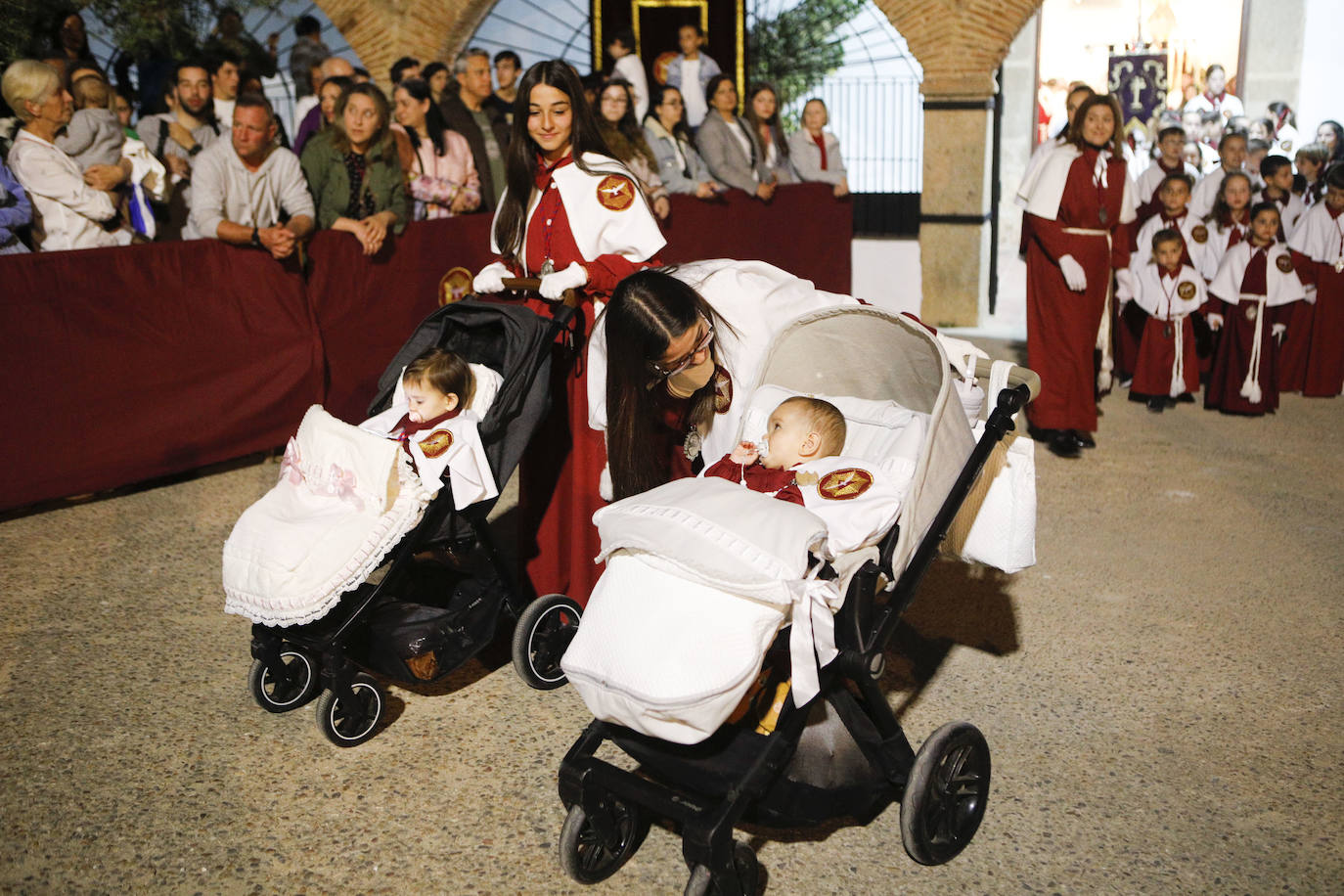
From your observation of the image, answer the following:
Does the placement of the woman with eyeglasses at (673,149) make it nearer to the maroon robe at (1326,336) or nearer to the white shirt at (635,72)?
the white shirt at (635,72)

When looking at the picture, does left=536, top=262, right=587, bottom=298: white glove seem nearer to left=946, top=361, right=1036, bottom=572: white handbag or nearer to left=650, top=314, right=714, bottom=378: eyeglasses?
left=650, top=314, right=714, bottom=378: eyeglasses

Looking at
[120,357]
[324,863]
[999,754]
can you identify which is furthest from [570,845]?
[120,357]

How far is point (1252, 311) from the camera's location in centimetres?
709

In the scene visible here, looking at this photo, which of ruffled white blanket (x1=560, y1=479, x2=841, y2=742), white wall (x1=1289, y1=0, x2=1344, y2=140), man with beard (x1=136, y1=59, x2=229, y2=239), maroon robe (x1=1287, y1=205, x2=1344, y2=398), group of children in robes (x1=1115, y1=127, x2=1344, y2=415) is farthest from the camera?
white wall (x1=1289, y1=0, x2=1344, y2=140)

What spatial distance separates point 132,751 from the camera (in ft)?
10.8

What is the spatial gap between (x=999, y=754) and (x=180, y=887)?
210cm

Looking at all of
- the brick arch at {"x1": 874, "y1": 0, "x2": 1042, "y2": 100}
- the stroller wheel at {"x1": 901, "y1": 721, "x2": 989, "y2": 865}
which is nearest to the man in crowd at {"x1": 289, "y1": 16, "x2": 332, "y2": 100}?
the brick arch at {"x1": 874, "y1": 0, "x2": 1042, "y2": 100}

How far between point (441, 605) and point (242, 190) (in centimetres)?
331

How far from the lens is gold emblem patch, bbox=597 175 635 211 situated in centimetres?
365

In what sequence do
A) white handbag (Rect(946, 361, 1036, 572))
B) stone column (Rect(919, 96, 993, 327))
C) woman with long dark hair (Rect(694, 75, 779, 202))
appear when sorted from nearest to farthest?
white handbag (Rect(946, 361, 1036, 572)) < woman with long dark hair (Rect(694, 75, 779, 202)) < stone column (Rect(919, 96, 993, 327))

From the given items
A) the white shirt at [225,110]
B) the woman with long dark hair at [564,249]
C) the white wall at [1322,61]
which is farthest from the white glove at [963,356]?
the white wall at [1322,61]

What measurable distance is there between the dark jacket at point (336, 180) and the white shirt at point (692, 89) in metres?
4.76

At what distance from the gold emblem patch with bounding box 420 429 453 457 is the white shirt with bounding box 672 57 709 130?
7758 millimetres

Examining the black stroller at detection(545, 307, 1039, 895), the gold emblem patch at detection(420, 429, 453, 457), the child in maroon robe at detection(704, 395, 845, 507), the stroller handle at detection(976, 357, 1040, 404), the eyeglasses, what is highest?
the eyeglasses
